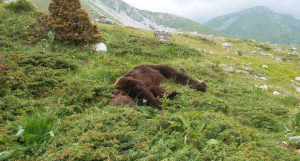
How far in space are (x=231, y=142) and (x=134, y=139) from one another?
4.24 feet

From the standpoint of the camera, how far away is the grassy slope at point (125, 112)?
2.57 m

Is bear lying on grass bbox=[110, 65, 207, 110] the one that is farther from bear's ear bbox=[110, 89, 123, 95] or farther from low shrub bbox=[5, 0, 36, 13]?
low shrub bbox=[5, 0, 36, 13]

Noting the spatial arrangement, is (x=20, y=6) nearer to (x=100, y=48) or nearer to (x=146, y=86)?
(x=100, y=48)

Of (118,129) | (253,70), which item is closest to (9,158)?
(118,129)

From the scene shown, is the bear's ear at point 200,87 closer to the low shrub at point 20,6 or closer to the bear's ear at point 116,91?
the bear's ear at point 116,91

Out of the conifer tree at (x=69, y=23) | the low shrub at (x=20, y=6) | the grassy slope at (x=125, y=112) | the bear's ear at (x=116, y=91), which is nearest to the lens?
the grassy slope at (x=125, y=112)

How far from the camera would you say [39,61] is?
5.67 meters

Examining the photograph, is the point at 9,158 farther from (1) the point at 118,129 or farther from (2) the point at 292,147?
(2) the point at 292,147

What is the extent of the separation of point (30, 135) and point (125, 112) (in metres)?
1.43

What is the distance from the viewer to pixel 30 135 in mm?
2764

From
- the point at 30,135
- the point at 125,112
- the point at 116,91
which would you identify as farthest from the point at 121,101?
the point at 30,135

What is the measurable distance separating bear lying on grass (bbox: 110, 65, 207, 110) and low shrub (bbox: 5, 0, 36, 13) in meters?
8.00

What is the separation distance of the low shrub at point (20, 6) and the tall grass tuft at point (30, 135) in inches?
364

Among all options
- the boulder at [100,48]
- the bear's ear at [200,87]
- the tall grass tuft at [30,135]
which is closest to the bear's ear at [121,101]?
the tall grass tuft at [30,135]
